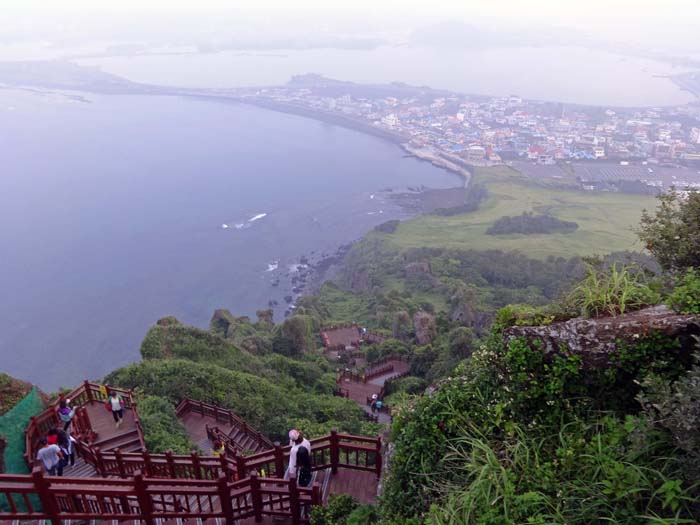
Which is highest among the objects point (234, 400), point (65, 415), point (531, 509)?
point (531, 509)

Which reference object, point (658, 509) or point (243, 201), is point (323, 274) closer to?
point (243, 201)

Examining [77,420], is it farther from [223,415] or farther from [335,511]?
[335,511]

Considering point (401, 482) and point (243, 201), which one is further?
point (243, 201)

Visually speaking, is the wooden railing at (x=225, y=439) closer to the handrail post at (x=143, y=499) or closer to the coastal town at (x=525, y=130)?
the handrail post at (x=143, y=499)

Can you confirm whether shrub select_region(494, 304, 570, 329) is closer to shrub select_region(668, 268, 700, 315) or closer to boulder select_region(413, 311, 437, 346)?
shrub select_region(668, 268, 700, 315)

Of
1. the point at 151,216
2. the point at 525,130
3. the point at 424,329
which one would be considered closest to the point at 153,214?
the point at 151,216

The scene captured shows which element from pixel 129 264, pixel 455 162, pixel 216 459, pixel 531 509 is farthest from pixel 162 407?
pixel 455 162
